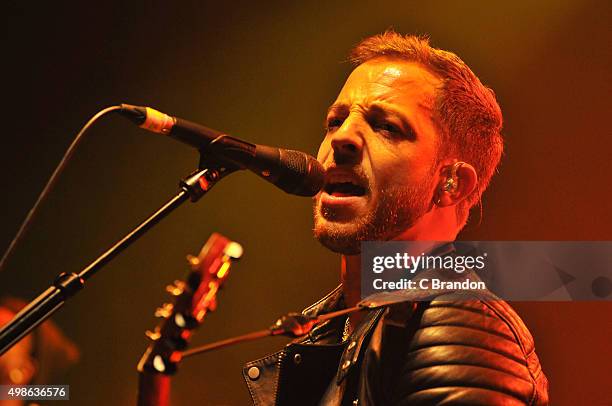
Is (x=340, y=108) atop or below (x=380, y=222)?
atop

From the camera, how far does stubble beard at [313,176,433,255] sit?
2146mm

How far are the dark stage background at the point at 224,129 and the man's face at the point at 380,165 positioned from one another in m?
0.49

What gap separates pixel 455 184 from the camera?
7.50 feet

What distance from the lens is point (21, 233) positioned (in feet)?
5.11

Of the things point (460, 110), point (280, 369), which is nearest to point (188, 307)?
point (280, 369)

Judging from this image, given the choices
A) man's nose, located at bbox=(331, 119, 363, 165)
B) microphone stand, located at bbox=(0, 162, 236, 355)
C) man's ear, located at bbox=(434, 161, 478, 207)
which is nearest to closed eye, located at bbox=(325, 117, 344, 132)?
man's nose, located at bbox=(331, 119, 363, 165)

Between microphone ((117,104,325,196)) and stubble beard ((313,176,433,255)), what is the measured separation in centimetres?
39

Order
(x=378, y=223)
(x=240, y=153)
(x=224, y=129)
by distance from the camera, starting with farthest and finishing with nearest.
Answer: (x=224, y=129), (x=378, y=223), (x=240, y=153)

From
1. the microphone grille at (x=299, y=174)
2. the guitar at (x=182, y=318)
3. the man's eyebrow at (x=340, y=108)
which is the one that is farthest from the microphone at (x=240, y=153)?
the man's eyebrow at (x=340, y=108)

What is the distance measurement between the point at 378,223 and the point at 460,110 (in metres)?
0.48

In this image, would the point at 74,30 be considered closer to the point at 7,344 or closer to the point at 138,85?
the point at 138,85

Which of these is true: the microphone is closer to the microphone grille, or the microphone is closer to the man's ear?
the microphone grille

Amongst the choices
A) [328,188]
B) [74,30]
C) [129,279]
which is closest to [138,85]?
[74,30]

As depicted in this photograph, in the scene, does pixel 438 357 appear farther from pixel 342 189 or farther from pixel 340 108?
pixel 340 108
